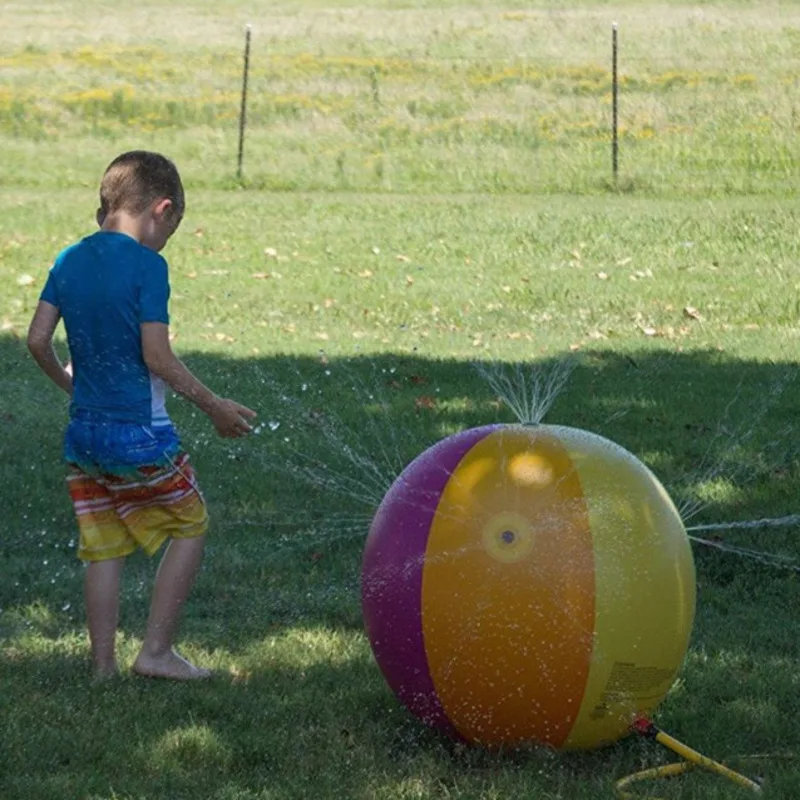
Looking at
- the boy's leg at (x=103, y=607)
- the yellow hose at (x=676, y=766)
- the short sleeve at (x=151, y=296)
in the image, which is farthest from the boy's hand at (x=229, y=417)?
the yellow hose at (x=676, y=766)

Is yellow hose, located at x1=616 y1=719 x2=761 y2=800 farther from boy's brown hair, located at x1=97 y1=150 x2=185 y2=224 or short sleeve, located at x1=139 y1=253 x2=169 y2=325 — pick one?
boy's brown hair, located at x1=97 y1=150 x2=185 y2=224

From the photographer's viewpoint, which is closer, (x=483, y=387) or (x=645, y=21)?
(x=483, y=387)

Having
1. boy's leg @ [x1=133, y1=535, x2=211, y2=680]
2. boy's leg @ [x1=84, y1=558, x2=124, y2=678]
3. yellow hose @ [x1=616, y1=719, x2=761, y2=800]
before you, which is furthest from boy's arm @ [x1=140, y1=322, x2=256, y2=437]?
yellow hose @ [x1=616, y1=719, x2=761, y2=800]

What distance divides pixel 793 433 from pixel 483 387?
1590 millimetres

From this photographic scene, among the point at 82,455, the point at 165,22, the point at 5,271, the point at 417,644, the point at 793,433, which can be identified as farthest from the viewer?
the point at 165,22

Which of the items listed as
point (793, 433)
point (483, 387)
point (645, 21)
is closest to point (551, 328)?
point (483, 387)

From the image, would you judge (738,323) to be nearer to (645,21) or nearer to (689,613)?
(689,613)

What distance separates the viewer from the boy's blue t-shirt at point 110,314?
4512 millimetres

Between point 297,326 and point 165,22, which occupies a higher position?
point 165,22

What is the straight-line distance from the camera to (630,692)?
13.1ft

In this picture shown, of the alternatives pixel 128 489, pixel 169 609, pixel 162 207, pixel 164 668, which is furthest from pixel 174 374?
pixel 164 668

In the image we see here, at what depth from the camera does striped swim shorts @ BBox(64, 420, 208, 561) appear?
4.55 m

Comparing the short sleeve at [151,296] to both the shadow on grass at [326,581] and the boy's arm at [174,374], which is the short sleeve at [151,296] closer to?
the boy's arm at [174,374]

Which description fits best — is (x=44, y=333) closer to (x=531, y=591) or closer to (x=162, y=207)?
(x=162, y=207)
